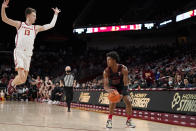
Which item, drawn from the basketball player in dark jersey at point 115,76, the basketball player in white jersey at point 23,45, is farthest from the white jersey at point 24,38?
the basketball player in dark jersey at point 115,76

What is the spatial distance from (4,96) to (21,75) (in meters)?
18.3

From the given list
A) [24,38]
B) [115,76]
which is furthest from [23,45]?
[115,76]

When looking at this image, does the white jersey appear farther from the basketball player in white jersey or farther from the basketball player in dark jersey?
Result: the basketball player in dark jersey

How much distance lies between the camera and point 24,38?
502 centimetres

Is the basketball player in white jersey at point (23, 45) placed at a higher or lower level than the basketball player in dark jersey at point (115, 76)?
higher

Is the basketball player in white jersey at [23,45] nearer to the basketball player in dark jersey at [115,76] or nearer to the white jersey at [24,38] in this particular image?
the white jersey at [24,38]

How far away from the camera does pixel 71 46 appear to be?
3164 centimetres

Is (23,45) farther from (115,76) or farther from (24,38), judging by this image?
(115,76)

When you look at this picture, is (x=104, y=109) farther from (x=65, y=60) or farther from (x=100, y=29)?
Result: (x=65, y=60)

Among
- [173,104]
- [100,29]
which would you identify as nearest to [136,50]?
[100,29]

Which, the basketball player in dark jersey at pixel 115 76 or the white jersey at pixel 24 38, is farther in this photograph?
the basketball player in dark jersey at pixel 115 76

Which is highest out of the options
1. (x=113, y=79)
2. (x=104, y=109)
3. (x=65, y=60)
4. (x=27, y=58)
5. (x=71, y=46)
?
(x=71, y=46)

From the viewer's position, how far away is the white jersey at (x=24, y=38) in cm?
500

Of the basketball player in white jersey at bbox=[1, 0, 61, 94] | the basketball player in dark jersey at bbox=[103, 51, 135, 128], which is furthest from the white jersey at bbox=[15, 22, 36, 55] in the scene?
the basketball player in dark jersey at bbox=[103, 51, 135, 128]
